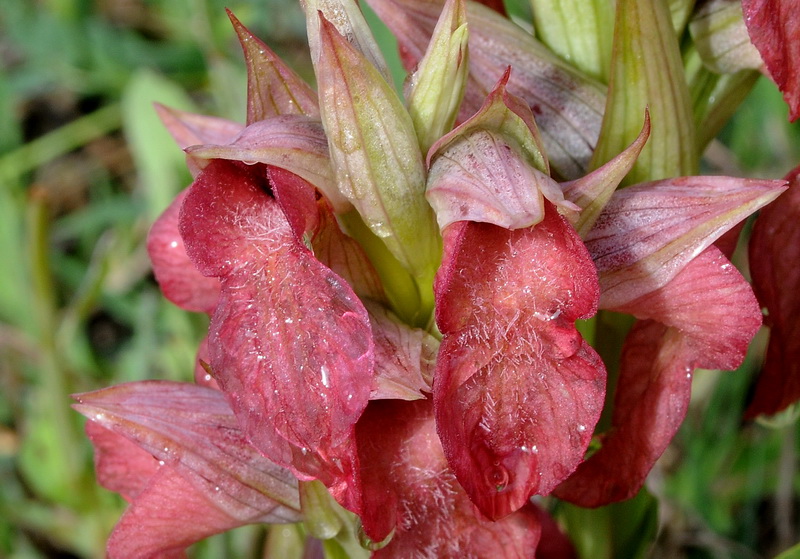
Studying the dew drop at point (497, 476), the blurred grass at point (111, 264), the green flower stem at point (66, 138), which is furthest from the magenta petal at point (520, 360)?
the green flower stem at point (66, 138)

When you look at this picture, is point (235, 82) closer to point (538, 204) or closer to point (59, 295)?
point (59, 295)

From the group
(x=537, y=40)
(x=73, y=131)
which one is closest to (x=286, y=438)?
(x=537, y=40)

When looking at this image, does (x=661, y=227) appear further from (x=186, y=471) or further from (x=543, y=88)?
(x=186, y=471)

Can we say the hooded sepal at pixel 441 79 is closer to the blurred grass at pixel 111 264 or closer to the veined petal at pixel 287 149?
the veined petal at pixel 287 149

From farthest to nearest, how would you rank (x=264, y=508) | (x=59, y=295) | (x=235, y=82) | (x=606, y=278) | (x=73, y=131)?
(x=73, y=131), (x=59, y=295), (x=235, y=82), (x=264, y=508), (x=606, y=278)

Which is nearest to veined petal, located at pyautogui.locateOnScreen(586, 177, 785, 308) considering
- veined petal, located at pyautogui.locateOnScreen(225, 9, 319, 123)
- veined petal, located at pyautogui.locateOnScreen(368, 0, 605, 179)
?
veined petal, located at pyautogui.locateOnScreen(368, 0, 605, 179)

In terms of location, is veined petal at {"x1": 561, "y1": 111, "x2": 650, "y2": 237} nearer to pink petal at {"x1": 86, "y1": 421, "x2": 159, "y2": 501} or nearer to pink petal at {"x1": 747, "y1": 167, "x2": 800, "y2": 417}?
pink petal at {"x1": 747, "y1": 167, "x2": 800, "y2": 417}
